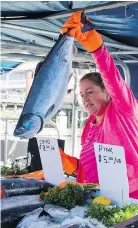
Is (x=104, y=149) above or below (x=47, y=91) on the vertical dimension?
below

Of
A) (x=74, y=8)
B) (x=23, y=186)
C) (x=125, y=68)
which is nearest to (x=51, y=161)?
(x=23, y=186)

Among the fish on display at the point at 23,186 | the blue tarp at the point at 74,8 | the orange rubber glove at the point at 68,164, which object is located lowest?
the fish on display at the point at 23,186

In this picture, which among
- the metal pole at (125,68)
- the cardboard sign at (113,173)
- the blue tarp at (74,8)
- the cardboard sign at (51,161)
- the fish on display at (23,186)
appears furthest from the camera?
the metal pole at (125,68)

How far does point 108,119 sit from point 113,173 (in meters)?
0.66

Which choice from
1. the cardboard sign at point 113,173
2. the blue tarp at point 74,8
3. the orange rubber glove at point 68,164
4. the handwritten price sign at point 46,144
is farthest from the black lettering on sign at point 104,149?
the blue tarp at point 74,8

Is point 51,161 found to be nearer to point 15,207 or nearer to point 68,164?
point 68,164

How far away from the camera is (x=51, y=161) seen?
2.11 m

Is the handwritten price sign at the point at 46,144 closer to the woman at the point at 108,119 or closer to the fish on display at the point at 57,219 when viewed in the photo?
the woman at the point at 108,119

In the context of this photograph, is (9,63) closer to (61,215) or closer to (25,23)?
(25,23)

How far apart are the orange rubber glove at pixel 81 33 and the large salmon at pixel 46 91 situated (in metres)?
0.04

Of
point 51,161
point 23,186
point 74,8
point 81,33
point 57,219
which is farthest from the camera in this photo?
point 74,8

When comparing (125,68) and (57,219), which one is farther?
(125,68)

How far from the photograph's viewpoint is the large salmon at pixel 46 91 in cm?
→ 147

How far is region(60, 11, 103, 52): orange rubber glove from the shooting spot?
169 cm
